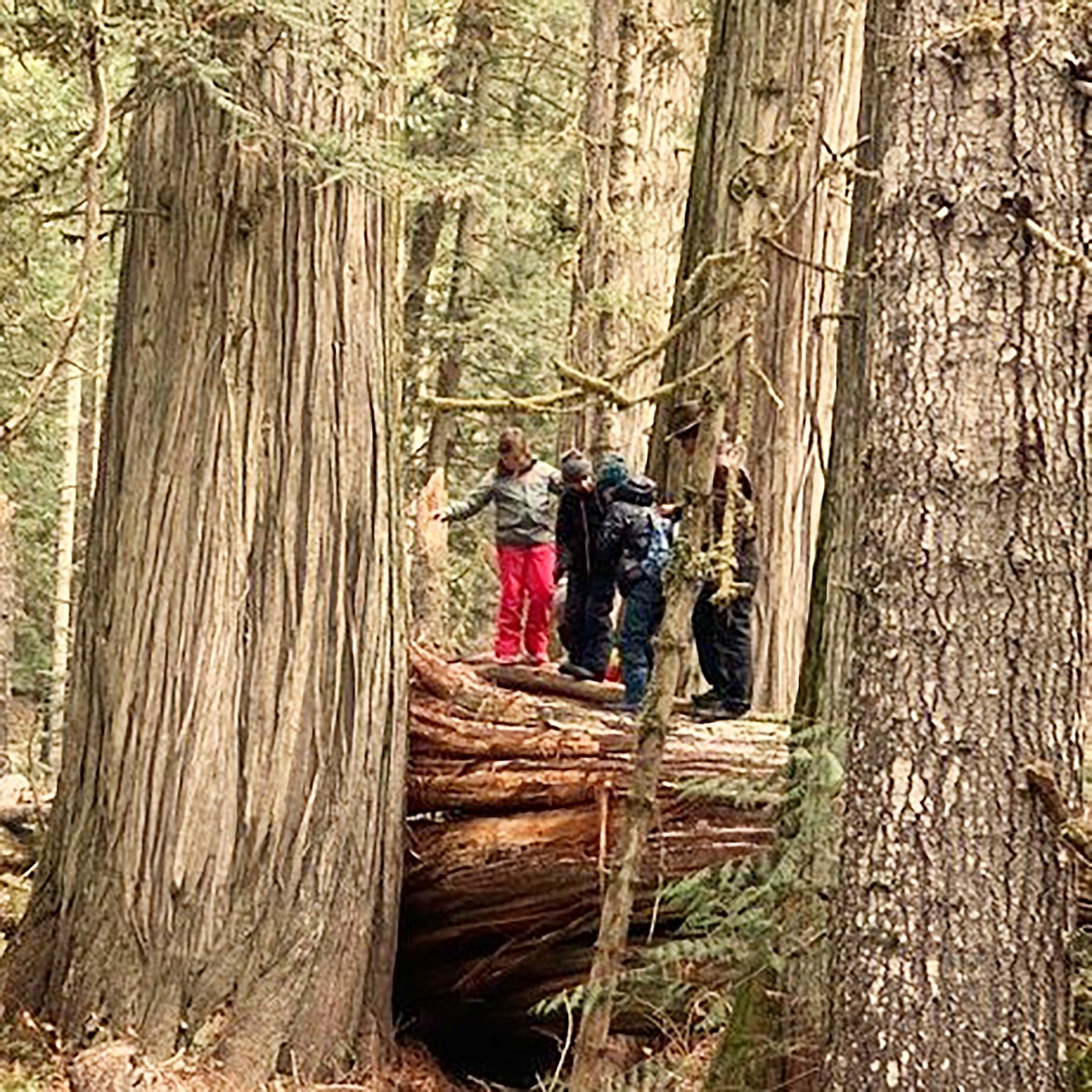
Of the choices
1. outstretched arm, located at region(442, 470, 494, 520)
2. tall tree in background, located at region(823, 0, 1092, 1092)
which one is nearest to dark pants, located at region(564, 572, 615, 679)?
outstretched arm, located at region(442, 470, 494, 520)

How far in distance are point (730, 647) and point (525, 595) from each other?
2.17m

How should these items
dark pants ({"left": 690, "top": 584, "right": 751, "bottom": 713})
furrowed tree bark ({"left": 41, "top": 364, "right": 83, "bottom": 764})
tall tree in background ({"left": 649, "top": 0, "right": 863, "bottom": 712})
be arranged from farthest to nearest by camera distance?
furrowed tree bark ({"left": 41, "top": 364, "right": 83, "bottom": 764}), tall tree in background ({"left": 649, "top": 0, "right": 863, "bottom": 712}), dark pants ({"left": 690, "top": 584, "right": 751, "bottom": 713})

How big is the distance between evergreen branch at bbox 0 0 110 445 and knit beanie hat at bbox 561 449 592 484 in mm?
3096

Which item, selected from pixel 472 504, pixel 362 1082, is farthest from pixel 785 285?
pixel 362 1082

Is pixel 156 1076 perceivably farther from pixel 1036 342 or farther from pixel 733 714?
pixel 1036 342

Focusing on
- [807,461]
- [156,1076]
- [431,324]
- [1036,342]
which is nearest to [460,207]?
[431,324]

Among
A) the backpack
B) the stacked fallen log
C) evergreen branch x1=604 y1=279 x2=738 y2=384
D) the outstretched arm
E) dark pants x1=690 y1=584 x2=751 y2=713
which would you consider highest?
evergreen branch x1=604 y1=279 x2=738 y2=384

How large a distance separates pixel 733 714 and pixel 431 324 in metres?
11.4

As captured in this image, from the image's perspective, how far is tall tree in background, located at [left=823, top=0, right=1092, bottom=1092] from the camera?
4566mm

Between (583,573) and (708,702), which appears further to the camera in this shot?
(583,573)

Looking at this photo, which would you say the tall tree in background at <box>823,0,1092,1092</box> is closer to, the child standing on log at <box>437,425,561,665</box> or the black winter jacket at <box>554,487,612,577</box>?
the black winter jacket at <box>554,487,612,577</box>

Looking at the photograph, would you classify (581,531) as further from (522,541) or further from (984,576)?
(984,576)

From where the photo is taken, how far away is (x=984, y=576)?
4574 mm

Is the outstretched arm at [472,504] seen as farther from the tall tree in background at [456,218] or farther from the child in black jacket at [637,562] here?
the tall tree in background at [456,218]
